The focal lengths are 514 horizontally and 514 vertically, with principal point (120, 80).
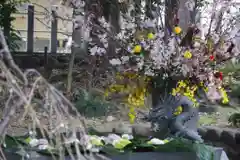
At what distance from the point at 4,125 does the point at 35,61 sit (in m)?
9.11

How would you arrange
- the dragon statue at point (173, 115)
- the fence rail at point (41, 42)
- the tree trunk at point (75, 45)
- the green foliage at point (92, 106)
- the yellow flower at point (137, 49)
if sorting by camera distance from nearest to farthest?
the dragon statue at point (173, 115) < the yellow flower at point (137, 49) < the tree trunk at point (75, 45) < the green foliage at point (92, 106) < the fence rail at point (41, 42)

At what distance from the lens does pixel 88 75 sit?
28.5 feet

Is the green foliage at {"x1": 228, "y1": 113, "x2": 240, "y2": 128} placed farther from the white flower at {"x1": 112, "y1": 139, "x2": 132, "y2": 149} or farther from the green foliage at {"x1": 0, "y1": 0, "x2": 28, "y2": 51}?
the green foliage at {"x1": 0, "y1": 0, "x2": 28, "y2": 51}

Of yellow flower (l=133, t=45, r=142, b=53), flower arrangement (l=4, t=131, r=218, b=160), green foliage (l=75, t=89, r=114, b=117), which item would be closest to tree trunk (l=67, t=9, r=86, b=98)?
green foliage (l=75, t=89, r=114, b=117)

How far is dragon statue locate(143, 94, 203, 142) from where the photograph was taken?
3266mm

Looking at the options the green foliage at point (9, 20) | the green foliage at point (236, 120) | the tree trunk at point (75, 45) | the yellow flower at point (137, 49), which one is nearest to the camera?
the yellow flower at point (137, 49)

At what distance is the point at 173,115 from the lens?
10.9 ft

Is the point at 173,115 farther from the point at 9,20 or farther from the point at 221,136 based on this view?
the point at 9,20

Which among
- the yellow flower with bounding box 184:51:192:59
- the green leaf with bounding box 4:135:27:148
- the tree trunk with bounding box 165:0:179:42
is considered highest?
the tree trunk with bounding box 165:0:179:42

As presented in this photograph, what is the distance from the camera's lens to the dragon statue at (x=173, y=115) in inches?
129

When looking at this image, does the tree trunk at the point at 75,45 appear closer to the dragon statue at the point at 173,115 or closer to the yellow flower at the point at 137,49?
the yellow flower at the point at 137,49

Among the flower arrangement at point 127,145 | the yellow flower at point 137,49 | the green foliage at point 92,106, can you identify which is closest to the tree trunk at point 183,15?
the yellow flower at point 137,49

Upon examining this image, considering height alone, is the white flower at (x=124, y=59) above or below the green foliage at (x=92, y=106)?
above

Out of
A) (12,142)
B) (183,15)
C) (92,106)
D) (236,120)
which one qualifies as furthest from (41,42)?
(12,142)
